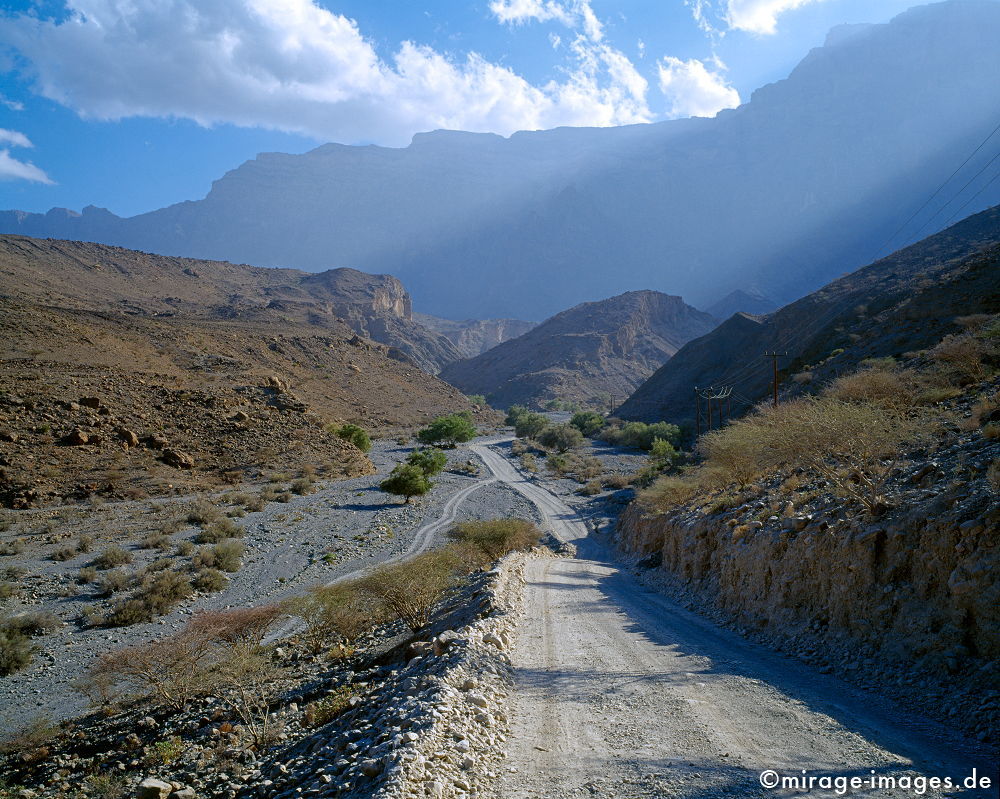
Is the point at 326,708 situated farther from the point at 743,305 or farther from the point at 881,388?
the point at 743,305

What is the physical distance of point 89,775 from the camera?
7.83 meters

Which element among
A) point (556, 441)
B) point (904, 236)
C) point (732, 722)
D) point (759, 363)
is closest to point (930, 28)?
point (904, 236)

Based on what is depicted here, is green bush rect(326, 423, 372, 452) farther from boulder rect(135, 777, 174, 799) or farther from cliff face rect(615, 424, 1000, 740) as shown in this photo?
boulder rect(135, 777, 174, 799)

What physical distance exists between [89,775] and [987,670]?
11654mm

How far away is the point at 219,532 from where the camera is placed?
71.9 ft

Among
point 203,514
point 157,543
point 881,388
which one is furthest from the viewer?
point 203,514

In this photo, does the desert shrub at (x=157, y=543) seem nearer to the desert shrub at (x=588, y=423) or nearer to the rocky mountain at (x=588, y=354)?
the desert shrub at (x=588, y=423)

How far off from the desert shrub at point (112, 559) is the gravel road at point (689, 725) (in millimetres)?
15421

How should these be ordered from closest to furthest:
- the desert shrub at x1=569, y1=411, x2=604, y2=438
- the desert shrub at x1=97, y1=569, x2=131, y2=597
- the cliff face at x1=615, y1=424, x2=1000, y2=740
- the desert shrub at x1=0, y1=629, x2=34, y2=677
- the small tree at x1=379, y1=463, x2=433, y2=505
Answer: the cliff face at x1=615, y1=424, x2=1000, y2=740 → the desert shrub at x1=0, y1=629, x2=34, y2=677 → the desert shrub at x1=97, y1=569, x2=131, y2=597 → the small tree at x1=379, y1=463, x2=433, y2=505 → the desert shrub at x1=569, y1=411, x2=604, y2=438

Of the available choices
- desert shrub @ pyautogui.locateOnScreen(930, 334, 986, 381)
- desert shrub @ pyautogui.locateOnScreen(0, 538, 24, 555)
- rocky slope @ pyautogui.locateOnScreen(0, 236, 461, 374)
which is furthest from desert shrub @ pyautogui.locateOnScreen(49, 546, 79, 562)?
rocky slope @ pyautogui.locateOnScreen(0, 236, 461, 374)

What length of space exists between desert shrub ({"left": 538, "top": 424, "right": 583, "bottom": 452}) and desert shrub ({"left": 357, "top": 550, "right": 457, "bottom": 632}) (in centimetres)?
5136

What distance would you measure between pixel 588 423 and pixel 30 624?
212ft

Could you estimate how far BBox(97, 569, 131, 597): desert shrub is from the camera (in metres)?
16.4

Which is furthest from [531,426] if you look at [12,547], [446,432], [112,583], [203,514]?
[112,583]
